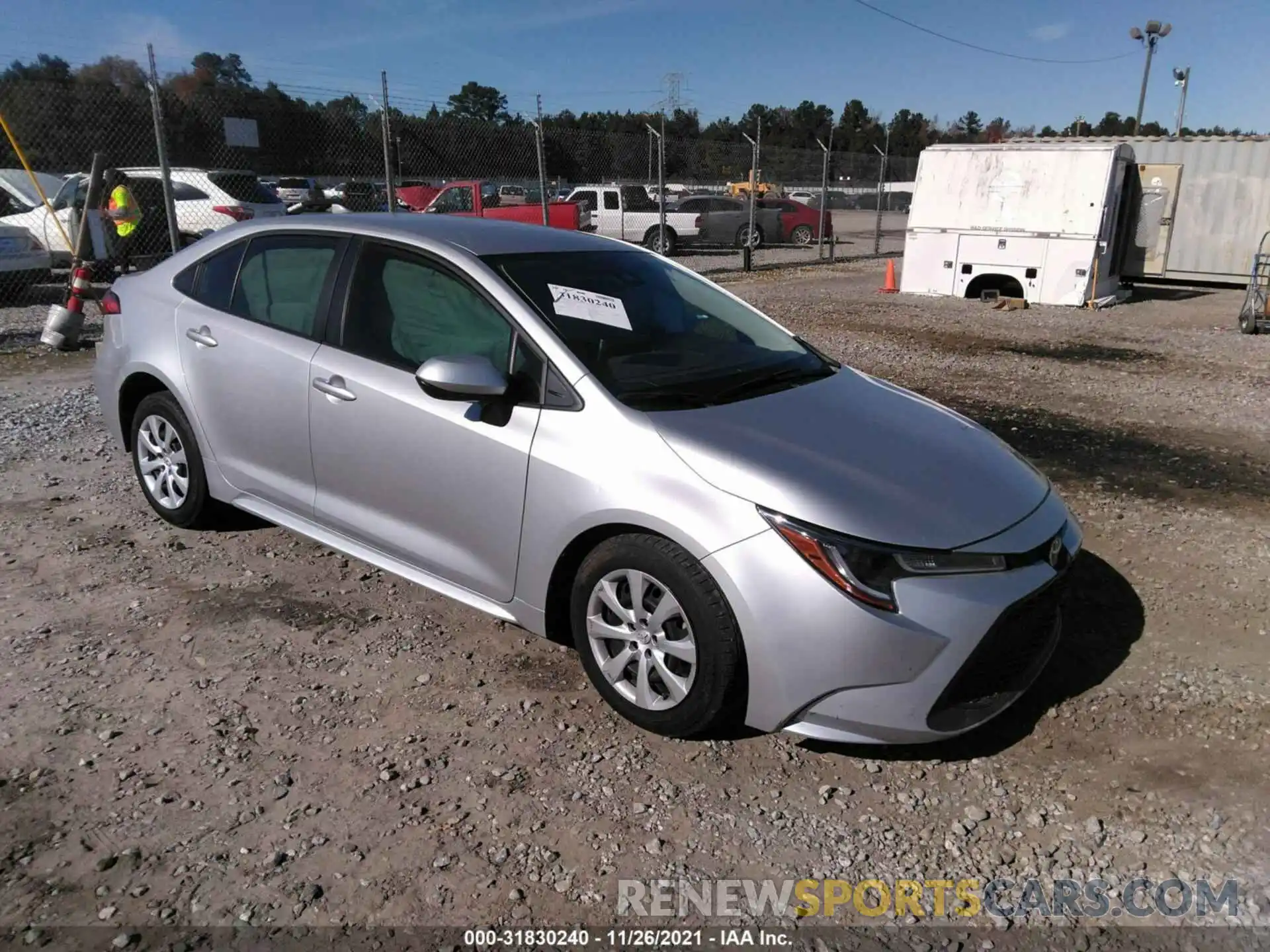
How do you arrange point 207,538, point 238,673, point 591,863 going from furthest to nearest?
point 207,538, point 238,673, point 591,863

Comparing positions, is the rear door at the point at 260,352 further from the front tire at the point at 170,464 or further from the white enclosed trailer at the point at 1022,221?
the white enclosed trailer at the point at 1022,221

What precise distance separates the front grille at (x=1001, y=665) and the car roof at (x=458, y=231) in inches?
89.5

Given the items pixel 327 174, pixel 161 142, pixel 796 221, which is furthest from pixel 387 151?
pixel 327 174

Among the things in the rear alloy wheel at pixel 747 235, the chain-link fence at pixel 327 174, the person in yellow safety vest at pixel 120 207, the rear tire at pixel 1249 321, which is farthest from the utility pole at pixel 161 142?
the rear alloy wheel at pixel 747 235

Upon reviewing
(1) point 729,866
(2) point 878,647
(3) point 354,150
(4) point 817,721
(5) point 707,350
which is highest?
(3) point 354,150

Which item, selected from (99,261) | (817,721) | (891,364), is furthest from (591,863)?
(99,261)

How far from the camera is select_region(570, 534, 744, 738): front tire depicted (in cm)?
283

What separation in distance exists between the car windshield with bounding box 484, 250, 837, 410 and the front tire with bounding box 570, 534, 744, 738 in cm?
57

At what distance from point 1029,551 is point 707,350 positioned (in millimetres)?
1443

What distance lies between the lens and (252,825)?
2680mm

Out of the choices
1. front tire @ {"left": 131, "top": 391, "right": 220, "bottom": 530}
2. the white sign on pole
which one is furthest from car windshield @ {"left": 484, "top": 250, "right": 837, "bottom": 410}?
the white sign on pole

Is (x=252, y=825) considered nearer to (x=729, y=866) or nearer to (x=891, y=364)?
(x=729, y=866)

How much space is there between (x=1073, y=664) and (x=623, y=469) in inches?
78.7

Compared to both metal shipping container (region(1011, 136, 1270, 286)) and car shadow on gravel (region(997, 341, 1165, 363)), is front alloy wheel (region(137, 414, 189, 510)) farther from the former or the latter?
metal shipping container (region(1011, 136, 1270, 286))
